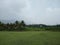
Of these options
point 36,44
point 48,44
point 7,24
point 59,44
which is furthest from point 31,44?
point 7,24

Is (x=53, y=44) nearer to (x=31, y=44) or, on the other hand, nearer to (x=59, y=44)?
(x=59, y=44)

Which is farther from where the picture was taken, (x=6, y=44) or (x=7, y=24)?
(x=7, y=24)

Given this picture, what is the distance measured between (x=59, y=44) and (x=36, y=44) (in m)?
1.20

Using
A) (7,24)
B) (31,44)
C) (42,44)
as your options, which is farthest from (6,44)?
(7,24)

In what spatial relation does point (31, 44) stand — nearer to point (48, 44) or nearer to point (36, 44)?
point (36, 44)

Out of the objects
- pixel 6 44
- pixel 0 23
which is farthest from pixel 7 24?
pixel 6 44

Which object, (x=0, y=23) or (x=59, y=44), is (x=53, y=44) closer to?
(x=59, y=44)

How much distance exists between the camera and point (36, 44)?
7.67 metres

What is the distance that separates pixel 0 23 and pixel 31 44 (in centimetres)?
1795

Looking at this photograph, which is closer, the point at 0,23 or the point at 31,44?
the point at 31,44

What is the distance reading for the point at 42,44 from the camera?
7.67 m

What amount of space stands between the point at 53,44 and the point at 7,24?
1687 centimetres

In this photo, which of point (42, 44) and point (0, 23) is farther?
point (0, 23)

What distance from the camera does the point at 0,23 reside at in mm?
24781
